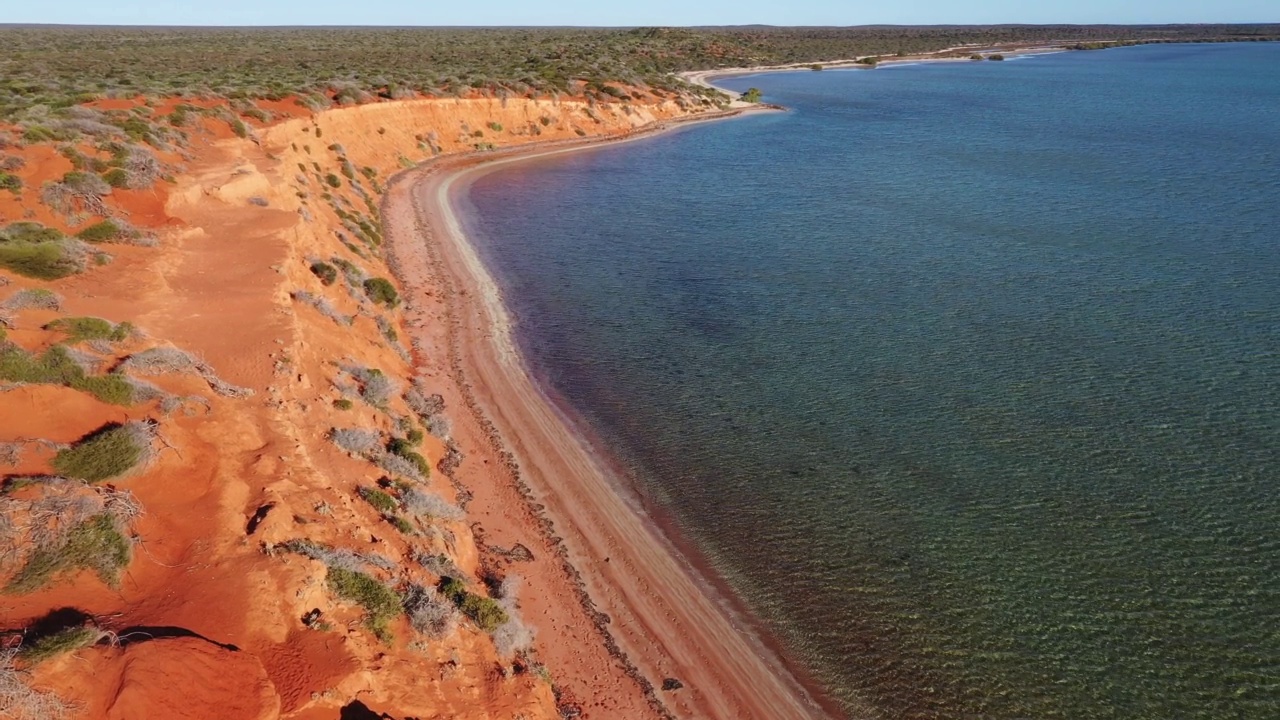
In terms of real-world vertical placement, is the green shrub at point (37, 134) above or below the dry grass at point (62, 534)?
above

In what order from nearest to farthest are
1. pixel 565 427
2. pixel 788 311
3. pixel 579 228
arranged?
pixel 565 427
pixel 788 311
pixel 579 228

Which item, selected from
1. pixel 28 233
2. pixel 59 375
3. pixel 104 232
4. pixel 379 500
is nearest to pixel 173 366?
pixel 59 375

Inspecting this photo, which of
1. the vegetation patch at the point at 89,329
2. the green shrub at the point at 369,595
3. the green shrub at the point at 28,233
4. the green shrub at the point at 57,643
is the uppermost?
the green shrub at the point at 28,233

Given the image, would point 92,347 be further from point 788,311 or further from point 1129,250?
point 1129,250

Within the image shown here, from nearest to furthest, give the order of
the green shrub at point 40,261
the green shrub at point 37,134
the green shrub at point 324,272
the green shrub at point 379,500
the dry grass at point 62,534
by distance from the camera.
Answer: the dry grass at point 62,534 < the green shrub at point 379,500 < the green shrub at point 40,261 < the green shrub at point 324,272 < the green shrub at point 37,134

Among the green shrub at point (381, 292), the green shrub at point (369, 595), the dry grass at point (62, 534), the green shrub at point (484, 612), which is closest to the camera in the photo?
the dry grass at point (62, 534)

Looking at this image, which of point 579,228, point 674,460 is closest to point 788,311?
point 674,460

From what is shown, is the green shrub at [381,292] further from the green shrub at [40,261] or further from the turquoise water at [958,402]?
the green shrub at [40,261]

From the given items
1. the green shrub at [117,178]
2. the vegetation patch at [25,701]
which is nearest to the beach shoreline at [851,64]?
the green shrub at [117,178]
